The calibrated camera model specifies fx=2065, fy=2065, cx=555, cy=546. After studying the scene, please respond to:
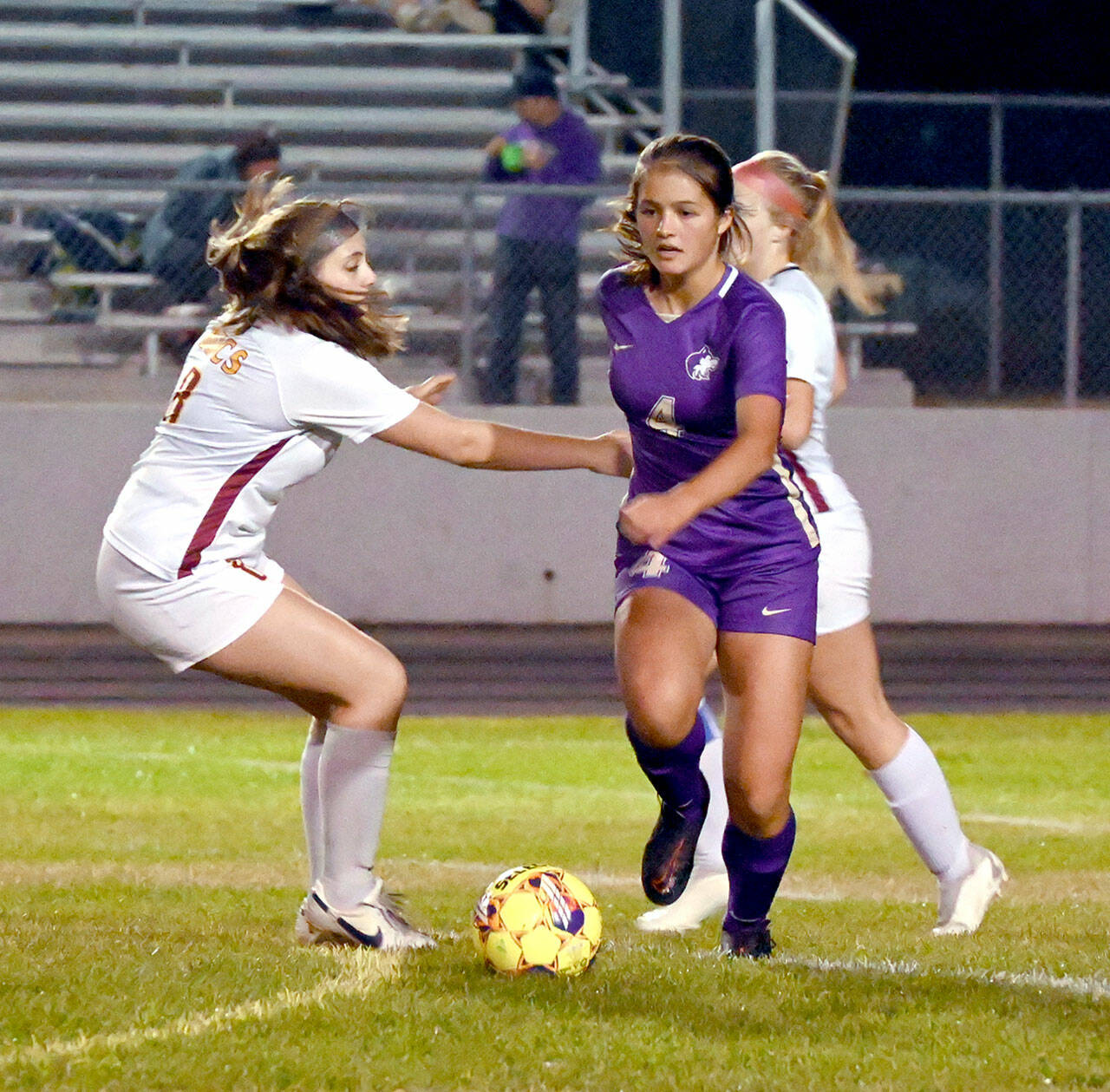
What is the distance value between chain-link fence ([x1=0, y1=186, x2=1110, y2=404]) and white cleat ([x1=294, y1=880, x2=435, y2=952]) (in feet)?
25.8

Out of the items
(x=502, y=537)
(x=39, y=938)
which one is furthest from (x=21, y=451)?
(x=39, y=938)

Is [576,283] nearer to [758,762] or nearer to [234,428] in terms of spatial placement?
[234,428]

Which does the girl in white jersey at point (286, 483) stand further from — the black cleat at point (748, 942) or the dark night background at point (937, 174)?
the dark night background at point (937, 174)

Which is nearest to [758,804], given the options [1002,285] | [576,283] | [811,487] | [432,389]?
[811,487]

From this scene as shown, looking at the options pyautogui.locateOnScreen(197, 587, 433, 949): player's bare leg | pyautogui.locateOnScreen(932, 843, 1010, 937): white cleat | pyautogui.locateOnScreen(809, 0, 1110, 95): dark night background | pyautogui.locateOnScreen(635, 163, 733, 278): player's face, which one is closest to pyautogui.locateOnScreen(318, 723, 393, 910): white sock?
pyautogui.locateOnScreen(197, 587, 433, 949): player's bare leg

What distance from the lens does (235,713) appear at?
10484mm

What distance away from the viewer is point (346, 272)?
5.04m

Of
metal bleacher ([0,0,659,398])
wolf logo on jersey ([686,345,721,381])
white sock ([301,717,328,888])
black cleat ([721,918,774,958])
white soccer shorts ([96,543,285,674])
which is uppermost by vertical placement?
metal bleacher ([0,0,659,398])

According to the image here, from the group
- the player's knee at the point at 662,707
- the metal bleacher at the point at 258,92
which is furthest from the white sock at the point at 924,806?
the metal bleacher at the point at 258,92

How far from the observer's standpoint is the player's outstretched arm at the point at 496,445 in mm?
4996

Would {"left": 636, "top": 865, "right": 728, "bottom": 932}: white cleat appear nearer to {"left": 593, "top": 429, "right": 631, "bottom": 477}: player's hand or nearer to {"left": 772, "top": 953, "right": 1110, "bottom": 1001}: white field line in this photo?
{"left": 772, "top": 953, "right": 1110, "bottom": 1001}: white field line

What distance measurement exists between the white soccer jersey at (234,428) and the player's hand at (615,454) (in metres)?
0.53

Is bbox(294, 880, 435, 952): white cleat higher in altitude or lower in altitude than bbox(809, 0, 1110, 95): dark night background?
lower

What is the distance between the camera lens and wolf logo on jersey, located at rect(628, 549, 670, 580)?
5004 mm
